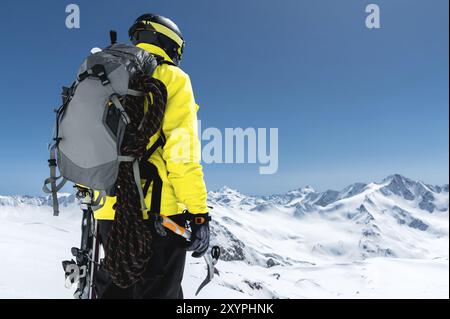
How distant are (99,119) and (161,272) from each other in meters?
1.80

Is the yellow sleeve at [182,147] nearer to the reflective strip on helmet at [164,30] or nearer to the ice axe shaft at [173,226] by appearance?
the ice axe shaft at [173,226]

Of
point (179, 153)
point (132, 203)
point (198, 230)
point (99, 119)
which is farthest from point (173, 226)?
point (99, 119)

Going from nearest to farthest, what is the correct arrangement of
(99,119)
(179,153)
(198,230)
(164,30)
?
(99,119) → (179,153) → (198,230) → (164,30)

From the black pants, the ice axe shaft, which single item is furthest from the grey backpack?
the black pants

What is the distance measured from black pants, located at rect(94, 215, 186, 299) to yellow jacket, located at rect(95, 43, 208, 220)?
0.28 meters

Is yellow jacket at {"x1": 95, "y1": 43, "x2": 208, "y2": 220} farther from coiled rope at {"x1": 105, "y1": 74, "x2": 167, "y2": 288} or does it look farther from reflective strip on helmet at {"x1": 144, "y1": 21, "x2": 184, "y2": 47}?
reflective strip on helmet at {"x1": 144, "y1": 21, "x2": 184, "y2": 47}

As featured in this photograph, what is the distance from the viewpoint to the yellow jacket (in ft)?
13.1

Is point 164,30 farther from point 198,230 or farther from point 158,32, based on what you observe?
point 198,230

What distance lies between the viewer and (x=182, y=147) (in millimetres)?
3988

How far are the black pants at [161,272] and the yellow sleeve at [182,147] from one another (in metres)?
0.37

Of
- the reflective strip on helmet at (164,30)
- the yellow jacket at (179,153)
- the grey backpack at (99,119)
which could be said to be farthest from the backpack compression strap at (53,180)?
the reflective strip on helmet at (164,30)

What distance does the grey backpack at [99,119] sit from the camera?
3814mm

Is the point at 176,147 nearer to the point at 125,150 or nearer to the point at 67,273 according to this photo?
the point at 125,150

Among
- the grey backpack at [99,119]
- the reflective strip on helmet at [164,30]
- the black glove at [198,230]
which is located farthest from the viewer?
the reflective strip on helmet at [164,30]
